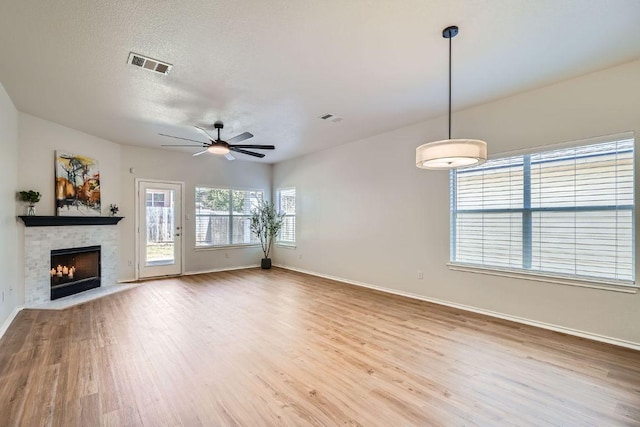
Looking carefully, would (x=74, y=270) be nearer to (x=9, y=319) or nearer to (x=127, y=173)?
(x=9, y=319)

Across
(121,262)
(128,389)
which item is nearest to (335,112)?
(128,389)

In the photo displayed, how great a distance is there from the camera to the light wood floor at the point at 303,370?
202 cm

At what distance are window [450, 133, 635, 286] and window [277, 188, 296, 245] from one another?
4.16m

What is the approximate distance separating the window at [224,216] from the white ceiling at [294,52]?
3097 mm

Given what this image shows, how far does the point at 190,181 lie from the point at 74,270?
109 inches

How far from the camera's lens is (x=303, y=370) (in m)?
2.59

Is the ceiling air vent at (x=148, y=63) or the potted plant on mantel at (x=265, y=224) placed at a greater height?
the ceiling air vent at (x=148, y=63)

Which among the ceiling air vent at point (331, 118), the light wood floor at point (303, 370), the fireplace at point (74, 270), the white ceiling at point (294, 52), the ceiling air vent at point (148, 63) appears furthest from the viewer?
the fireplace at point (74, 270)

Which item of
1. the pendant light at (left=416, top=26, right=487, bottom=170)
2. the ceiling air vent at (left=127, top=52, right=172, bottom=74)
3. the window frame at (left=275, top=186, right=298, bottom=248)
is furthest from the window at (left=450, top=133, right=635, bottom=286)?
the window frame at (left=275, top=186, right=298, bottom=248)

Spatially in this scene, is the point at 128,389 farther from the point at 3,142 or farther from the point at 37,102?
the point at 37,102

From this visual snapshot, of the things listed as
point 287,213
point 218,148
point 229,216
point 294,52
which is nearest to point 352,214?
point 287,213

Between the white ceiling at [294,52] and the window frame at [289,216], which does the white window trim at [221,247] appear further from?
the white ceiling at [294,52]

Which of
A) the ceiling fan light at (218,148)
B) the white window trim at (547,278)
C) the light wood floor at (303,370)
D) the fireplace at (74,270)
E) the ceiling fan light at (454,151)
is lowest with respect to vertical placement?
the light wood floor at (303,370)

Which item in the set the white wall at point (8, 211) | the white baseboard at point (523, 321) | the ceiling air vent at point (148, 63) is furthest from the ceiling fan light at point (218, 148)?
the white baseboard at point (523, 321)
